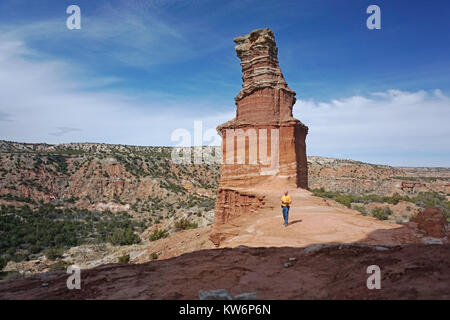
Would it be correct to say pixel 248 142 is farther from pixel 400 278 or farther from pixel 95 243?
pixel 95 243

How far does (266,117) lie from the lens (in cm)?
2002

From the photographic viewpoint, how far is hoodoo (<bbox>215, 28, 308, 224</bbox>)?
18859 mm

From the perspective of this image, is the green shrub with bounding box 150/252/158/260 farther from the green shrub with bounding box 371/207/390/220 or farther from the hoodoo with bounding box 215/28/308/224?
the green shrub with bounding box 371/207/390/220

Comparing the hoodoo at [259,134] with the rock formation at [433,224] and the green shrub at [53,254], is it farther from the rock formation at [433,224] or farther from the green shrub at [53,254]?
the green shrub at [53,254]

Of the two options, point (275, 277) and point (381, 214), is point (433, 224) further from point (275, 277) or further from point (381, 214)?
point (381, 214)

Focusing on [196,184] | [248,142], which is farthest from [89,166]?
[248,142]

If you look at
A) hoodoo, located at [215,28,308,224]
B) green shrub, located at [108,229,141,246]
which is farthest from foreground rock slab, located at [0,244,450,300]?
green shrub, located at [108,229,141,246]

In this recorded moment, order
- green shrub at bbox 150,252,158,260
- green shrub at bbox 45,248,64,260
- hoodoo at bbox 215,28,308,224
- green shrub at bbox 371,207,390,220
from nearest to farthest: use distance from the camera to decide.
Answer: hoodoo at bbox 215,28,308,224 < green shrub at bbox 150,252,158,260 < green shrub at bbox 45,248,64,260 < green shrub at bbox 371,207,390,220

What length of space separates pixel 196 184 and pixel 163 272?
200ft

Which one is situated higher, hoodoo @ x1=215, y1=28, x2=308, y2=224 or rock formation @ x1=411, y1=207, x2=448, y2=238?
hoodoo @ x1=215, y1=28, x2=308, y2=224

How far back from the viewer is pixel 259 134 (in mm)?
19453

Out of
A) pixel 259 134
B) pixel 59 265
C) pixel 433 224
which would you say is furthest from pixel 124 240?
pixel 433 224

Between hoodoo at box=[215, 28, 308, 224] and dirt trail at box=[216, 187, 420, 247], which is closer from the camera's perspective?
dirt trail at box=[216, 187, 420, 247]
